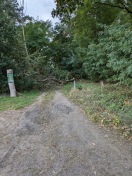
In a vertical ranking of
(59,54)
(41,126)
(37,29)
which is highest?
(37,29)

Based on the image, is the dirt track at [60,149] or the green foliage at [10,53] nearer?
the dirt track at [60,149]

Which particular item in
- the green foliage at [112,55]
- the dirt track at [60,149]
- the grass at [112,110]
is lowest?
the dirt track at [60,149]

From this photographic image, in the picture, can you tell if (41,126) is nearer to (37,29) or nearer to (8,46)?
(8,46)

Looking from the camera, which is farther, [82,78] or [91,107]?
[82,78]

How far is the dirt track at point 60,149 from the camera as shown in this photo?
8.82 feet

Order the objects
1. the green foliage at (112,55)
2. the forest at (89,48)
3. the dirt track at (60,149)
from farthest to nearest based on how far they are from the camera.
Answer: the forest at (89,48)
the green foliage at (112,55)
the dirt track at (60,149)

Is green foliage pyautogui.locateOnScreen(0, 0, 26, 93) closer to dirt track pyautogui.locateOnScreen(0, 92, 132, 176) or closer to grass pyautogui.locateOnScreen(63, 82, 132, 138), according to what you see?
grass pyautogui.locateOnScreen(63, 82, 132, 138)

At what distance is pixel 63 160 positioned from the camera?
2.93m

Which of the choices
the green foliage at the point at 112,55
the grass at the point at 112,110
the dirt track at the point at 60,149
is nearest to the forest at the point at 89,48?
the green foliage at the point at 112,55

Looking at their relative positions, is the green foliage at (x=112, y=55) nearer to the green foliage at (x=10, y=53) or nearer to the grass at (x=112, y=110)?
the grass at (x=112, y=110)

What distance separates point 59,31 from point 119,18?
11.3 metres

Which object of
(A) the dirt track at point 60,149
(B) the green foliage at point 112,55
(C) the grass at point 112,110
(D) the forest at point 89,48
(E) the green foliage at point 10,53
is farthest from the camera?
(E) the green foliage at point 10,53

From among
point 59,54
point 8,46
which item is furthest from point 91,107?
point 59,54

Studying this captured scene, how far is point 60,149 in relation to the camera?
3.31m
